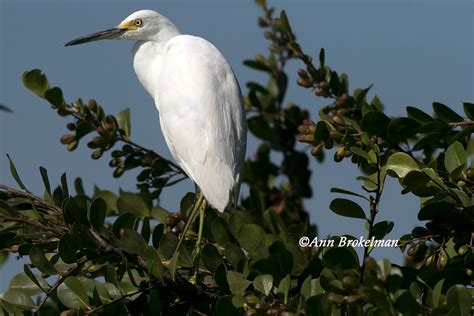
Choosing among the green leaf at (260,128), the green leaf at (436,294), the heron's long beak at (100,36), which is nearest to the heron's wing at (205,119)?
the green leaf at (260,128)

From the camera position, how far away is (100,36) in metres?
5.60

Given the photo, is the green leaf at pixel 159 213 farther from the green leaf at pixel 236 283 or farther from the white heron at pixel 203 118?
the green leaf at pixel 236 283

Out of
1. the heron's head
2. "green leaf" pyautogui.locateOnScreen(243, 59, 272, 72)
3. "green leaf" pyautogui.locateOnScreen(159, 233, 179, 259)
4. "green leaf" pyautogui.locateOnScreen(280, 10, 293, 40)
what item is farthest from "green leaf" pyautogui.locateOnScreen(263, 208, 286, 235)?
the heron's head

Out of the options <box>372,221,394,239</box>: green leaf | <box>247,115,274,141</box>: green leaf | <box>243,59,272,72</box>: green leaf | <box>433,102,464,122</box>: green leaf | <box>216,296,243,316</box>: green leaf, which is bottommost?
<box>216,296,243,316</box>: green leaf

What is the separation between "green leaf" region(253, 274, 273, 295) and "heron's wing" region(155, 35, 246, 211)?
1.26 metres

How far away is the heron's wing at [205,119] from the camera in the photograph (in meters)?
4.19

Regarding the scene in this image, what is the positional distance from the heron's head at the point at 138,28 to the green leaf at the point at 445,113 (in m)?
2.56

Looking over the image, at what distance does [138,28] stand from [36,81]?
4.42 ft

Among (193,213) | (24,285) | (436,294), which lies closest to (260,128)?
(193,213)

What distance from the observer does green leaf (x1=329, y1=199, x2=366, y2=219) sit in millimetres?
2828

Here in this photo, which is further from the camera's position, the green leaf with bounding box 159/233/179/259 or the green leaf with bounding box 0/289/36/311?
the green leaf with bounding box 159/233/179/259

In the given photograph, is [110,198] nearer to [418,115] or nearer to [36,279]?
[36,279]

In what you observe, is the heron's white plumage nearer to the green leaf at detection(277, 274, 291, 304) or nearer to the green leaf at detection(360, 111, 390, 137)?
the green leaf at detection(360, 111, 390, 137)

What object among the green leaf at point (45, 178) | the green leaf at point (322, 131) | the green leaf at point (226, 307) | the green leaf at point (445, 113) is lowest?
the green leaf at point (226, 307)
